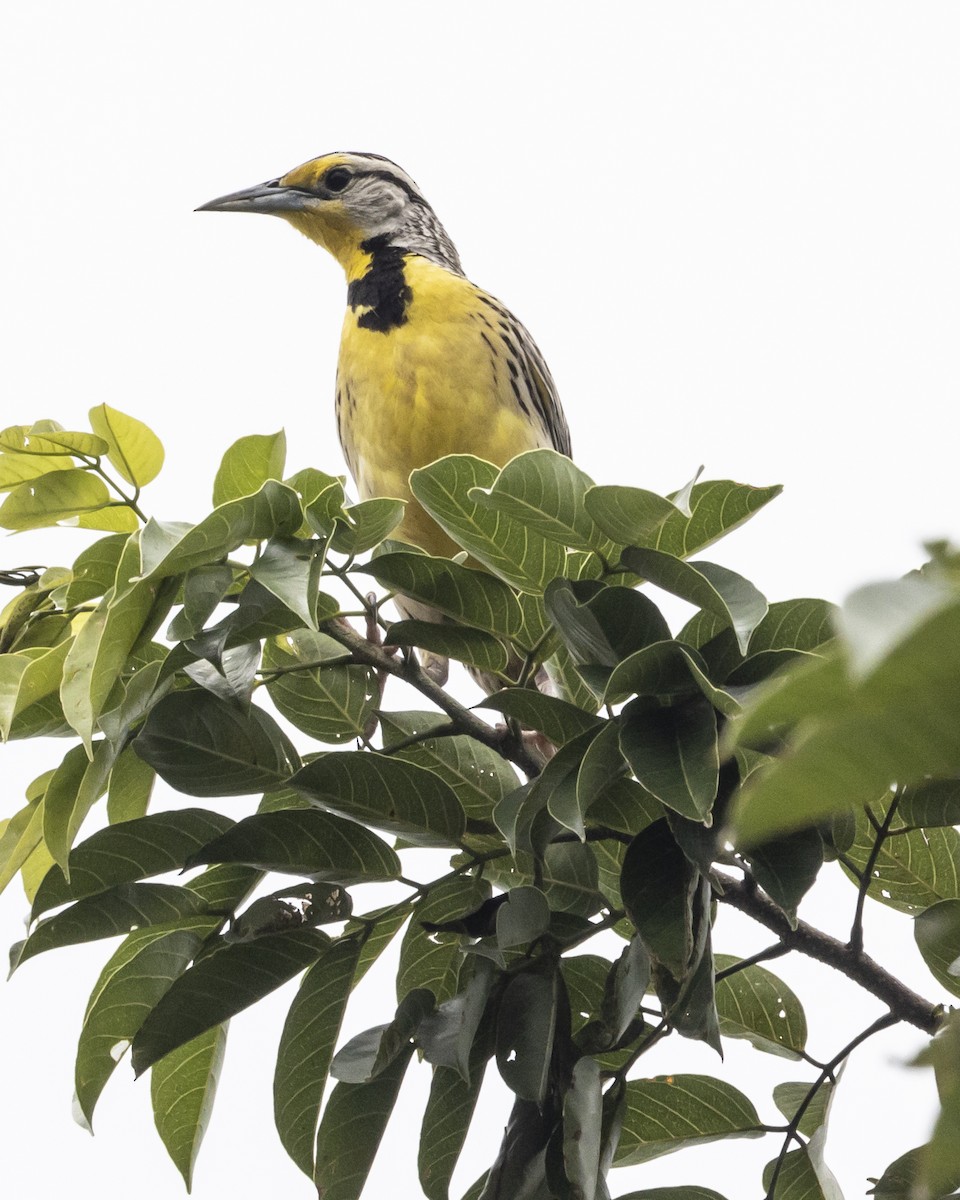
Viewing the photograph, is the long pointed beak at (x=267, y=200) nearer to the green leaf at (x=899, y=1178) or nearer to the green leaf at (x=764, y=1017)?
the green leaf at (x=764, y=1017)

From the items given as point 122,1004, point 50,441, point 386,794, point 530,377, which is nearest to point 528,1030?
point 386,794

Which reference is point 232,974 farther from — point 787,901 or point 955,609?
point 955,609

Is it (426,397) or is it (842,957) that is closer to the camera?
(842,957)

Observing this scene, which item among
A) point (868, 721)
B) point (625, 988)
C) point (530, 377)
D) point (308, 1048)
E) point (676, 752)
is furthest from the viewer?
point (530, 377)

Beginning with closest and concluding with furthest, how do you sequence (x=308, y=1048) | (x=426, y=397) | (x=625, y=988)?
(x=625, y=988)
(x=308, y=1048)
(x=426, y=397)

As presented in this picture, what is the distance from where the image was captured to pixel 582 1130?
816 mm

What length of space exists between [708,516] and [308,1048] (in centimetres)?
48

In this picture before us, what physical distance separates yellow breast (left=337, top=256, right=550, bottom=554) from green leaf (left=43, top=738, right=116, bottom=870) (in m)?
1.14

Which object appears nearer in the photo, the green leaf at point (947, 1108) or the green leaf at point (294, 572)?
the green leaf at point (947, 1108)

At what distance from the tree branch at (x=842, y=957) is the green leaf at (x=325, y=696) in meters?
0.30

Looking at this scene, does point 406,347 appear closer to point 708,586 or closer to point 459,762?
point 459,762

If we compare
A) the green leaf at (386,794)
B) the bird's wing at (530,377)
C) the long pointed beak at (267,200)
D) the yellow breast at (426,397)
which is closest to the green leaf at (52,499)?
the green leaf at (386,794)

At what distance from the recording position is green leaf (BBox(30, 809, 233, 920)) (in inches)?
37.0

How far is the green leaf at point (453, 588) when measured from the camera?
0.93m
